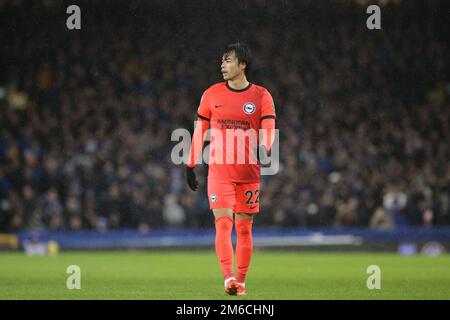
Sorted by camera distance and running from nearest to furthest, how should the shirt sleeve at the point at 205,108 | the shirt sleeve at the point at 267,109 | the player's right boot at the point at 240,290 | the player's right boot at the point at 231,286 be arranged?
the player's right boot at the point at 231,286
the player's right boot at the point at 240,290
the shirt sleeve at the point at 267,109
the shirt sleeve at the point at 205,108

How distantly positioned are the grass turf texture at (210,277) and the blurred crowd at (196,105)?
224 cm

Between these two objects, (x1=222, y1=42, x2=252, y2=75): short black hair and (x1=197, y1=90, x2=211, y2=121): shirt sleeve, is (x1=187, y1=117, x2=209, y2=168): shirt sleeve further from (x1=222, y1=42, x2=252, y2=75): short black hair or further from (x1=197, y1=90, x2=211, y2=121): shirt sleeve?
(x1=222, y1=42, x2=252, y2=75): short black hair

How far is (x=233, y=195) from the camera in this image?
10.2 m

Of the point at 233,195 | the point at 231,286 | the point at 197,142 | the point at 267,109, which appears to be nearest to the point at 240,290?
the point at 231,286

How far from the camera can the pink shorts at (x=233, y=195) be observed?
1010cm

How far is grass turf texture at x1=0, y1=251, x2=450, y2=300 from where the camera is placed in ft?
34.1

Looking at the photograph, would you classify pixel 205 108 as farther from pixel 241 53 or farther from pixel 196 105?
pixel 196 105

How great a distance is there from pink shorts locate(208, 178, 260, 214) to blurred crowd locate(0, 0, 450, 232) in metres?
12.3

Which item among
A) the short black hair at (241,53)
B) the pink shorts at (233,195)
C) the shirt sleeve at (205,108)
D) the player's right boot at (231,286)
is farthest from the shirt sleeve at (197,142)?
the player's right boot at (231,286)

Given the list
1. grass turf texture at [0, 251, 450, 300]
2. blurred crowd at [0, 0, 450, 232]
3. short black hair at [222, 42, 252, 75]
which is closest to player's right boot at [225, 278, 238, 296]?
grass turf texture at [0, 251, 450, 300]

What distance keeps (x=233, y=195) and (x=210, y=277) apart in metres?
3.47

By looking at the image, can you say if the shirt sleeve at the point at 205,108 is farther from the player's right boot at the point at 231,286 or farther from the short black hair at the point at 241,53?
the player's right boot at the point at 231,286

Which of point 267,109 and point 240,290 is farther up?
point 267,109

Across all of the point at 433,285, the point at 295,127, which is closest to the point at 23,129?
the point at 295,127
